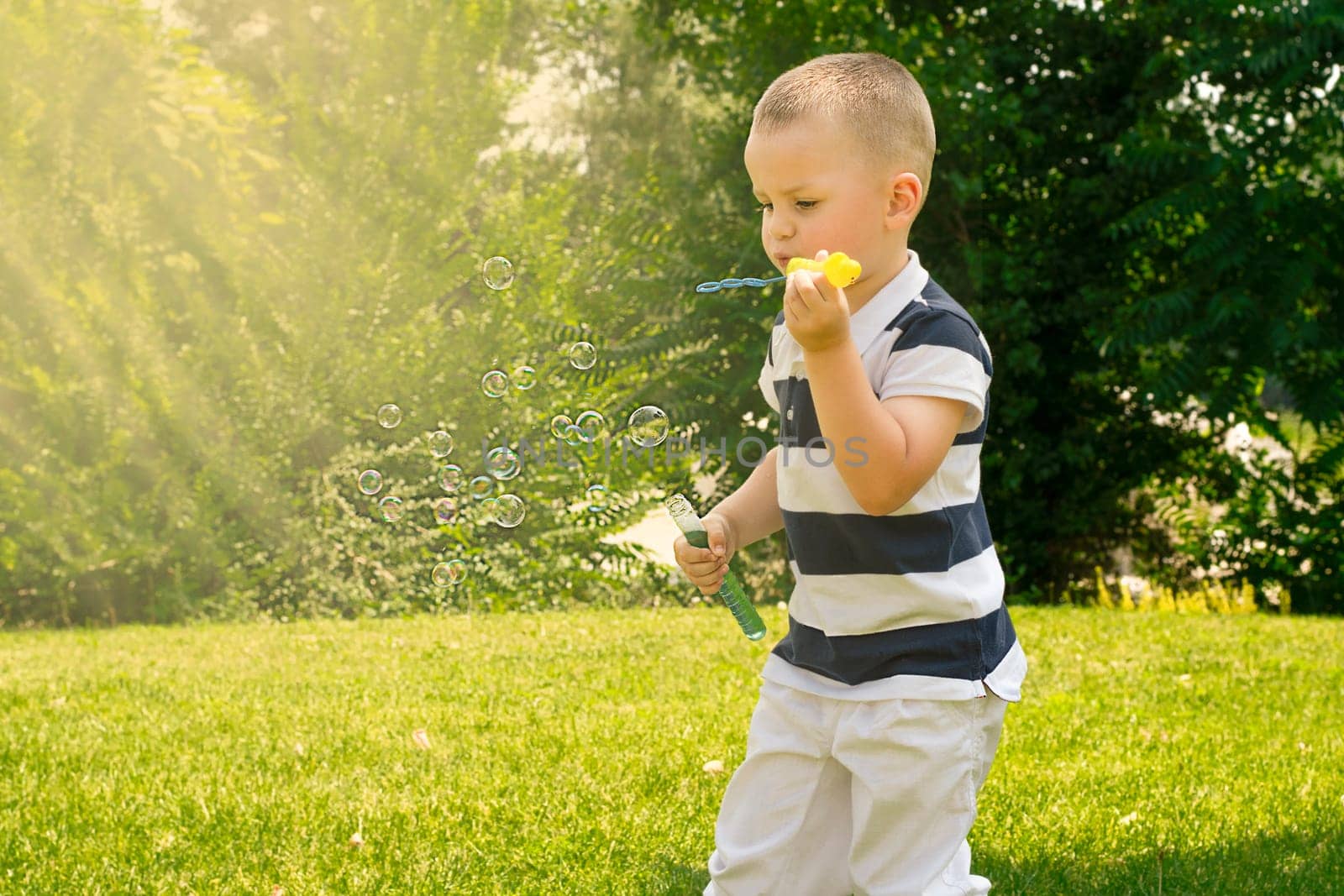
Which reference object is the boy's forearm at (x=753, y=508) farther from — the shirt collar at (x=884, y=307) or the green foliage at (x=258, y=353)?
the green foliage at (x=258, y=353)

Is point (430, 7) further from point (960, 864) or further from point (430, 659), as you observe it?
point (960, 864)

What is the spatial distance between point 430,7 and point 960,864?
8.47 meters

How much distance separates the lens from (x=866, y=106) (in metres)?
1.93

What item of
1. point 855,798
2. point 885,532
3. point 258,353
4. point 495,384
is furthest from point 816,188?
point 258,353

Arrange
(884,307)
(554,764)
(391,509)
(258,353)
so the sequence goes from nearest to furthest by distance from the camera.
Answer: (884,307) < (391,509) < (554,764) < (258,353)

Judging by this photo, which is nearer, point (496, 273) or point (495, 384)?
point (495, 384)

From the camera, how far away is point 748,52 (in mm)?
9156

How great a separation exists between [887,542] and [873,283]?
40cm

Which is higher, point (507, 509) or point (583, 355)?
point (583, 355)

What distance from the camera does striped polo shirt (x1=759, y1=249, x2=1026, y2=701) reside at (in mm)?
1952

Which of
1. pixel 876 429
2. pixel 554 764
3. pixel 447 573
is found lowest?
pixel 554 764

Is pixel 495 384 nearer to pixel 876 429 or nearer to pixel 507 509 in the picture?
pixel 507 509

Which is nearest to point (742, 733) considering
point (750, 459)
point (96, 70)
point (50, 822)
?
point (50, 822)

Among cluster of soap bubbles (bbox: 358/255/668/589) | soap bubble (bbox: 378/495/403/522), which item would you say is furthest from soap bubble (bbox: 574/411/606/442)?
soap bubble (bbox: 378/495/403/522)
